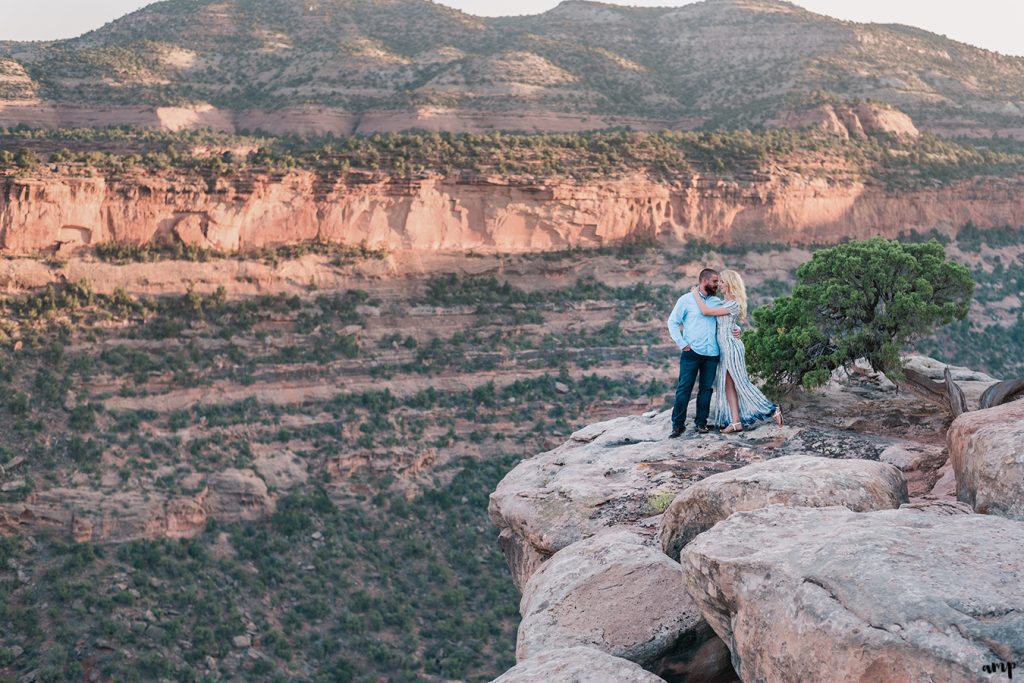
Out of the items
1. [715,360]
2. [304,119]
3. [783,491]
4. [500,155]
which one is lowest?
[783,491]

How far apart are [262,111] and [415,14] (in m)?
22.1

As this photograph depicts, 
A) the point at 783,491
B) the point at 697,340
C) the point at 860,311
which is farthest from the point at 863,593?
the point at 860,311

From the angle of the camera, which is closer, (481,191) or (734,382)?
(734,382)

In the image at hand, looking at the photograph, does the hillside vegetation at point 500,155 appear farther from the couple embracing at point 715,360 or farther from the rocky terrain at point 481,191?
the couple embracing at point 715,360

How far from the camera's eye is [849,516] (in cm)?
812

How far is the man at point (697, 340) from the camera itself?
1328 cm

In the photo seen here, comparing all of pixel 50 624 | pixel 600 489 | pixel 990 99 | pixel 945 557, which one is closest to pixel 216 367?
pixel 50 624

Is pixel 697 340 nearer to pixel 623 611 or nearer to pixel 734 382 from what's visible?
pixel 734 382

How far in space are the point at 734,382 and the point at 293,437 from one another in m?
20.1

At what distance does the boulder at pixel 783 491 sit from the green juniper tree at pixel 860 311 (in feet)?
17.8

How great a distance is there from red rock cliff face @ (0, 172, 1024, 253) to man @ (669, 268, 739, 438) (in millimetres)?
24579

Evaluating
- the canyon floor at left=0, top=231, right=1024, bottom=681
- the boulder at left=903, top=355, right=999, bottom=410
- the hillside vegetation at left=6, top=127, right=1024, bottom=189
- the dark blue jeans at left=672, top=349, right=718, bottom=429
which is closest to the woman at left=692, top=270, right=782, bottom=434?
the dark blue jeans at left=672, top=349, right=718, bottom=429

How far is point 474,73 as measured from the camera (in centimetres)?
6406

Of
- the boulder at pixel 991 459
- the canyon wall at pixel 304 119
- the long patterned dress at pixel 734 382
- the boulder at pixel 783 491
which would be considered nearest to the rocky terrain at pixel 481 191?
the canyon wall at pixel 304 119
